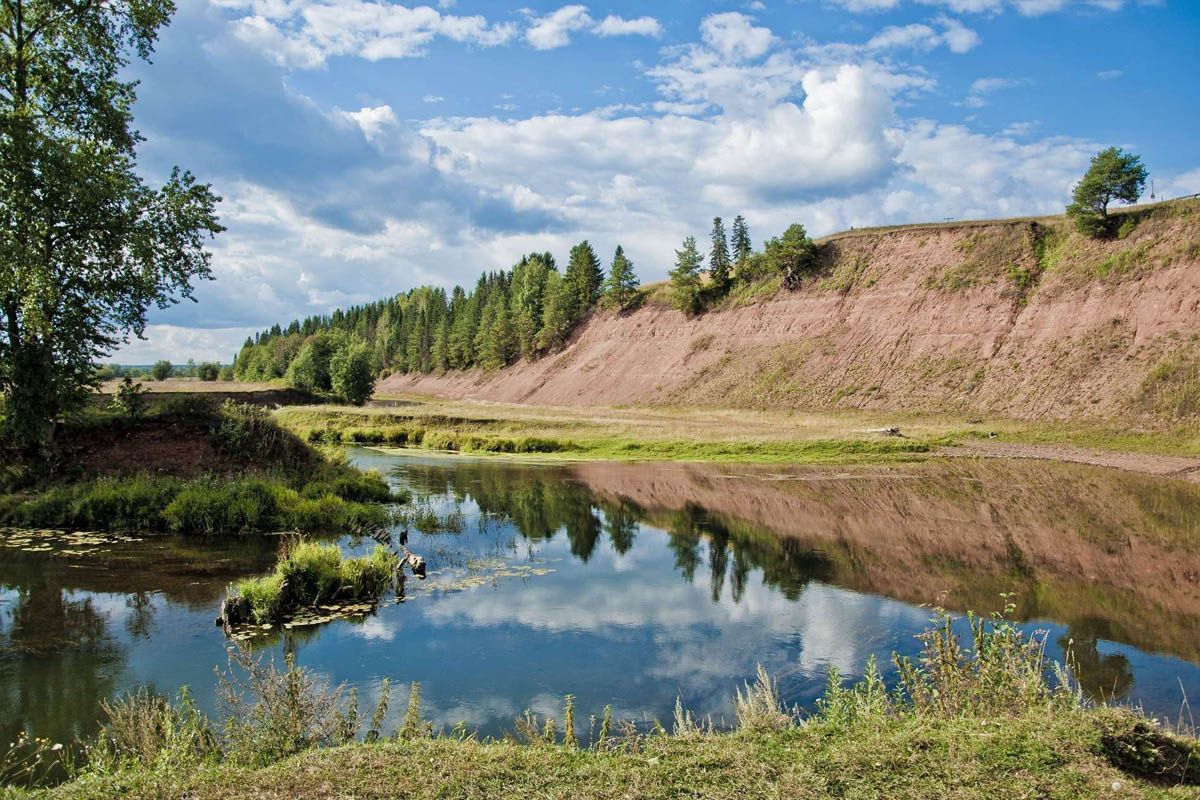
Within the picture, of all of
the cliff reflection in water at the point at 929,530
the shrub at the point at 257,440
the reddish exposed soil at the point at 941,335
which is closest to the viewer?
the cliff reflection in water at the point at 929,530

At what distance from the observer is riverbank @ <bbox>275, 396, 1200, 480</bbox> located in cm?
3722

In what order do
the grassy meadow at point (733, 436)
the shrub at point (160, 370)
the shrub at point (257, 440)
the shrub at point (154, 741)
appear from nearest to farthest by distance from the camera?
1. the shrub at point (154, 741)
2. the shrub at point (257, 440)
3. the grassy meadow at point (733, 436)
4. the shrub at point (160, 370)

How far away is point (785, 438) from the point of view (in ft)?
139

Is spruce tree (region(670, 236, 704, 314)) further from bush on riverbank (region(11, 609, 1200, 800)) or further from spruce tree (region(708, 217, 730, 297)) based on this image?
bush on riverbank (region(11, 609, 1200, 800))

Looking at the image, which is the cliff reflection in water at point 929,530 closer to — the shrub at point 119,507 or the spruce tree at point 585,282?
the shrub at point 119,507

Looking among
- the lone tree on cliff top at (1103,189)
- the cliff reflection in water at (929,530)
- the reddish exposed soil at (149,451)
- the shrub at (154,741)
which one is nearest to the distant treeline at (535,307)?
the lone tree on cliff top at (1103,189)

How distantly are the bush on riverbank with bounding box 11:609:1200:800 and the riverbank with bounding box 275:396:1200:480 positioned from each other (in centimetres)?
2671

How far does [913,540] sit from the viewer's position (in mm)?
20062

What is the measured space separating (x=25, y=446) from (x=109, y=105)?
10065mm

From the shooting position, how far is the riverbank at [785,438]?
3722cm

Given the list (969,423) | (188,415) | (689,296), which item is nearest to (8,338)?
(188,415)

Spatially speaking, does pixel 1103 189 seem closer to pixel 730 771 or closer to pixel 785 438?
pixel 785 438

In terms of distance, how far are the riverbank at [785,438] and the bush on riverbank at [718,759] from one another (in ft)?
87.6

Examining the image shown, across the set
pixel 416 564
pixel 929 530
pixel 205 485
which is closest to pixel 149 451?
pixel 205 485
